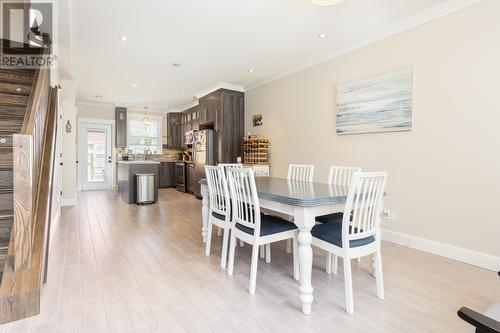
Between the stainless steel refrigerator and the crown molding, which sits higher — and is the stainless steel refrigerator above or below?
below

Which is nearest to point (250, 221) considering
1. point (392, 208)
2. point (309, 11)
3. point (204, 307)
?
point (204, 307)

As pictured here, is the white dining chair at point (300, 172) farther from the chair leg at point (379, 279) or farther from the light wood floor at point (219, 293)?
the chair leg at point (379, 279)

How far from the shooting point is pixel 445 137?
8.77 ft

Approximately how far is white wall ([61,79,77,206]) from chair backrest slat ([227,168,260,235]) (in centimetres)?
452

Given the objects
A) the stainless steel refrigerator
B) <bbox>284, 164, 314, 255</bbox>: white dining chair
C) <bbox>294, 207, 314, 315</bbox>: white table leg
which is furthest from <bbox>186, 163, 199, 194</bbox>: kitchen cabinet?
<bbox>294, 207, 314, 315</bbox>: white table leg

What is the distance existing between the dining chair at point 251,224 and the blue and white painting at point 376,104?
1.94m

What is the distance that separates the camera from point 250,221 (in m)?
2.12

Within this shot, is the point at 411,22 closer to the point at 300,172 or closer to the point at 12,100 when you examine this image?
the point at 300,172

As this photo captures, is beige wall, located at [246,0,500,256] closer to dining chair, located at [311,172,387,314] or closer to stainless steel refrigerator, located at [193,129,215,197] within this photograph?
dining chair, located at [311,172,387,314]

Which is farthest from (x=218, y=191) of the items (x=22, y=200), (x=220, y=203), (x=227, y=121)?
(x=227, y=121)

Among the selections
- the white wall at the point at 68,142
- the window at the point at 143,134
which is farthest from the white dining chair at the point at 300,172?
the window at the point at 143,134

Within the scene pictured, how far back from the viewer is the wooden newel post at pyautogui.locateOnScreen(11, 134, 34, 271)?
1.36 meters

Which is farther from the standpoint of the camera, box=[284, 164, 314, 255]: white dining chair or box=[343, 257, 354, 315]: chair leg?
box=[284, 164, 314, 255]: white dining chair

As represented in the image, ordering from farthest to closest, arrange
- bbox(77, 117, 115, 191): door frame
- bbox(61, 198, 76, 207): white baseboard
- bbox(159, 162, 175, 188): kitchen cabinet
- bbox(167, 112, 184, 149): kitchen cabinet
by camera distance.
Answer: bbox(167, 112, 184, 149): kitchen cabinet
bbox(159, 162, 175, 188): kitchen cabinet
bbox(77, 117, 115, 191): door frame
bbox(61, 198, 76, 207): white baseboard
